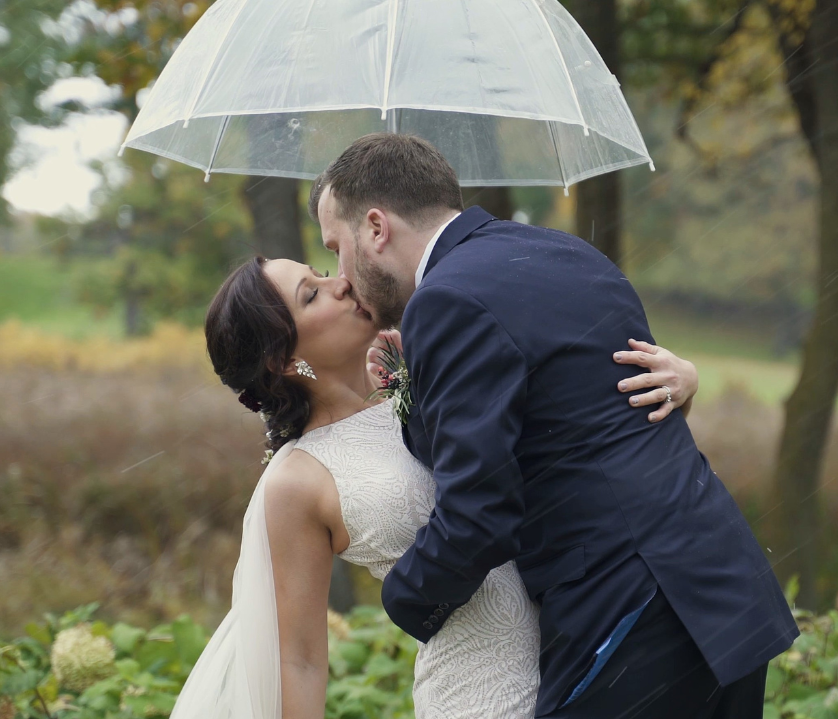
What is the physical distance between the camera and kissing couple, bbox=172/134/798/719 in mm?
2105

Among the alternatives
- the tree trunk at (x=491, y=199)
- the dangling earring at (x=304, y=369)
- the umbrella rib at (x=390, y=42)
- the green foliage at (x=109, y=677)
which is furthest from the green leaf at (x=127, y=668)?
the tree trunk at (x=491, y=199)

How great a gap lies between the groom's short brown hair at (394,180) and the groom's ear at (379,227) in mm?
27

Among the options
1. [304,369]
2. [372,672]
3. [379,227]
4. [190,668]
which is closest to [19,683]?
[190,668]

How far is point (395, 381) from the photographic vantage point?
9.23ft

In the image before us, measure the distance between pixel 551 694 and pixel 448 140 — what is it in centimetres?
212

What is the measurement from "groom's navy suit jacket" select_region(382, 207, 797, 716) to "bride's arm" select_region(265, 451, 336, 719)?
45 centimetres

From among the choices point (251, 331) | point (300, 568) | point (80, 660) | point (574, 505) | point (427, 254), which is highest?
point (427, 254)

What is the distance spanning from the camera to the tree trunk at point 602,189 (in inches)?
208

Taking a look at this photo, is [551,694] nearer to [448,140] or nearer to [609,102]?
[609,102]

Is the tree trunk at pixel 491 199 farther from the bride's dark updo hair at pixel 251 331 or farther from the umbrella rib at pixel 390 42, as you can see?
the bride's dark updo hair at pixel 251 331

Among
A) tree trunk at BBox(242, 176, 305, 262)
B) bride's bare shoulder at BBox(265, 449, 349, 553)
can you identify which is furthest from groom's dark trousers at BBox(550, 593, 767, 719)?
tree trunk at BBox(242, 176, 305, 262)

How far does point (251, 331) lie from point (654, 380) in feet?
3.95

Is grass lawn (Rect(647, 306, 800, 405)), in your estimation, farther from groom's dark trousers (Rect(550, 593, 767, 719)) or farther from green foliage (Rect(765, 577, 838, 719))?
groom's dark trousers (Rect(550, 593, 767, 719))

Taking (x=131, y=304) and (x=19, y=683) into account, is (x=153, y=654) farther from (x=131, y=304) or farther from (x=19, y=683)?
(x=131, y=304)
